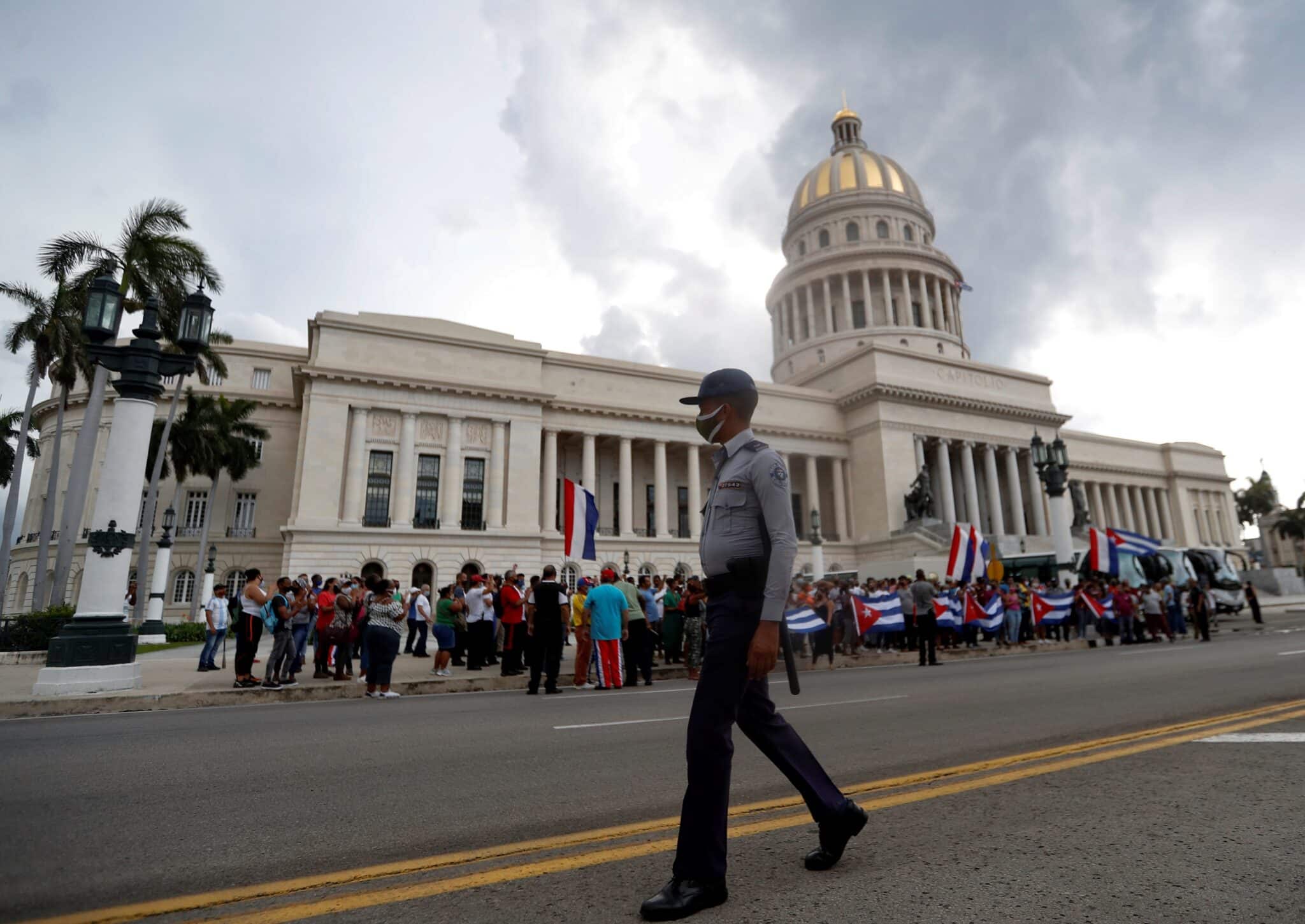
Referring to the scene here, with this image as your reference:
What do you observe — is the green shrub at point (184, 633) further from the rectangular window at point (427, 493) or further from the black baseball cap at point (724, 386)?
the black baseball cap at point (724, 386)

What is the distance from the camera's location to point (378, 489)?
120 ft

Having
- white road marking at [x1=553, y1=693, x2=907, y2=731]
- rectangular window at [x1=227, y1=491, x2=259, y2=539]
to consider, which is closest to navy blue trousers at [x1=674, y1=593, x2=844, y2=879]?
white road marking at [x1=553, y1=693, x2=907, y2=731]

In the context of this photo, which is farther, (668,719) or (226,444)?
(226,444)

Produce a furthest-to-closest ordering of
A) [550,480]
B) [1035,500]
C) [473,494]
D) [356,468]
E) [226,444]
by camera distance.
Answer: [1035,500], [550,480], [473,494], [226,444], [356,468]

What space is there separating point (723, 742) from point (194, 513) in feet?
156

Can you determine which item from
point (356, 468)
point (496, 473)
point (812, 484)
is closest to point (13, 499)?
point (356, 468)

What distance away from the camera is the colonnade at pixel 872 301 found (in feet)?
217

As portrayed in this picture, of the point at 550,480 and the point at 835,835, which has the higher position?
the point at 550,480

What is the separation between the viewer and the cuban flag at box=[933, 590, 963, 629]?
1816 centimetres

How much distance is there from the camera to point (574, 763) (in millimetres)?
5184

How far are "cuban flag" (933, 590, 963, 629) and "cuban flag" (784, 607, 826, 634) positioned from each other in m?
4.05

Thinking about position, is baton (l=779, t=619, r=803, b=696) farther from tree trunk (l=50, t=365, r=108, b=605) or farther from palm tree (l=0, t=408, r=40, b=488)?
palm tree (l=0, t=408, r=40, b=488)

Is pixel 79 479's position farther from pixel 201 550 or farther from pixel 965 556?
pixel 965 556

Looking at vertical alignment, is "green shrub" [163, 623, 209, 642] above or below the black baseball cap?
below
